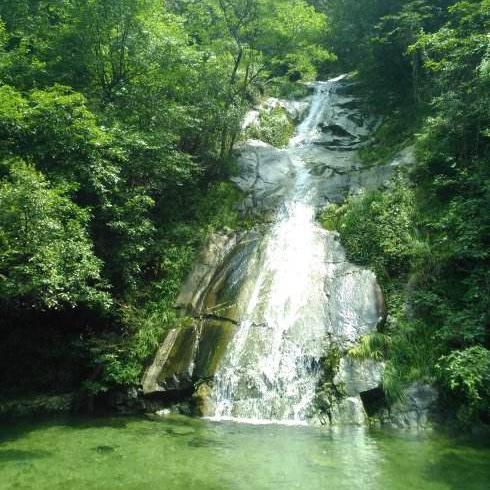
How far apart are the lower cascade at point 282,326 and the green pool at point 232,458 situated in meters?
0.84

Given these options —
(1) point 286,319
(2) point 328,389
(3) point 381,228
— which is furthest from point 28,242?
(3) point 381,228

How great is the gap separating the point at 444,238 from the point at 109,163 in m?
8.58

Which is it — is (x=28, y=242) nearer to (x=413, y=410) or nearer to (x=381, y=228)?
(x=413, y=410)

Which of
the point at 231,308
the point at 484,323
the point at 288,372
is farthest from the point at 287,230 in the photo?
the point at 484,323

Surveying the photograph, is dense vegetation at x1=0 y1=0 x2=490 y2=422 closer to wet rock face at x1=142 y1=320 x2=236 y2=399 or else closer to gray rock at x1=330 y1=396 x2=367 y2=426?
wet rock face at x1=142 y1=320 x2=236 y2=399

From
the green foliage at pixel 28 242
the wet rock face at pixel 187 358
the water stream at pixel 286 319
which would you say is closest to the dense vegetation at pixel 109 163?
the green foliage at pixel 28 242

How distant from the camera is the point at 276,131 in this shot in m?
23.2

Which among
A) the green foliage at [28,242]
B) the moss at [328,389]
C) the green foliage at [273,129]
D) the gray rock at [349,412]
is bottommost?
the gray rock at [349,412]

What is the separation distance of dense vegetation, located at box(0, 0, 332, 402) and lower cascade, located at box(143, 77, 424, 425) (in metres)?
0.97

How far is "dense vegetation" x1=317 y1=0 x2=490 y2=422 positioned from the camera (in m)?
9.78

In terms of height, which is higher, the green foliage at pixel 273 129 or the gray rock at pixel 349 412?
the green foliage at pixel 273 129

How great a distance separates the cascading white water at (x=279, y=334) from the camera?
10398mm

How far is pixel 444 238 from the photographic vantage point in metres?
11.9

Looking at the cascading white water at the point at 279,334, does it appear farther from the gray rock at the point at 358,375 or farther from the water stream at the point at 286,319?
the gray rock at the point at 358,375
